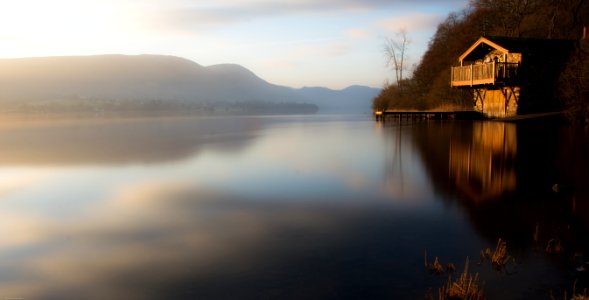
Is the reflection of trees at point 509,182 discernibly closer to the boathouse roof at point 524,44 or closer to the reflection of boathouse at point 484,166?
the reflection of boathouse at point 484,166

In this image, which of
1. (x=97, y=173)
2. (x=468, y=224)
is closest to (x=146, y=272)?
(x=468, y=224)

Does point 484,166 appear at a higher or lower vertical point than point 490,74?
lower

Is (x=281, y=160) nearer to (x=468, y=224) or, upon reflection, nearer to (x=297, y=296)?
(x=468, y=224)

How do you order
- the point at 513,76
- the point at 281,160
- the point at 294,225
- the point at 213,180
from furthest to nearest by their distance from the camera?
the point at 513,76 < the point at 281,160 < the point at 213,180 < the point at 294,225

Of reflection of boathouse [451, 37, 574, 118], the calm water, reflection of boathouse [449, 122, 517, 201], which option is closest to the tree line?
reflection of boathouse [451, 37, 574, 118]

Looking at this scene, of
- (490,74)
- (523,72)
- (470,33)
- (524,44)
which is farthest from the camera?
(470,33)

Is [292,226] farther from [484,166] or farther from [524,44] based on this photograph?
[524,44]

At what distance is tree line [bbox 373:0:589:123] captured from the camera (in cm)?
5095

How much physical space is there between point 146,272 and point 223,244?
1689 millimetres

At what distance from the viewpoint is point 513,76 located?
35.8 metres

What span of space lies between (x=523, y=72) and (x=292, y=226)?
32451mm

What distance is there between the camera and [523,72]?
35812mm

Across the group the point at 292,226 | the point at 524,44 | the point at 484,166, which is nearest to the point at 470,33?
the point at 524,44

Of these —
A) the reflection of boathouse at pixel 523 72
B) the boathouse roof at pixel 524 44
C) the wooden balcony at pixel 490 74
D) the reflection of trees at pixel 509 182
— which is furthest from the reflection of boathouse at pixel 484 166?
the boathouse roof at pixel 524 44
